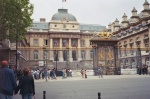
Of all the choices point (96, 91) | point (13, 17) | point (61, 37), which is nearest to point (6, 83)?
point (96, 91)

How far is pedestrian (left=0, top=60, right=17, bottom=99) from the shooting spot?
7782 mm

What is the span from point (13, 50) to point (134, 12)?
40.2m

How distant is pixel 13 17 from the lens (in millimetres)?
27891

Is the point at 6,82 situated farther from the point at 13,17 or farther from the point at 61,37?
the point at 61,37

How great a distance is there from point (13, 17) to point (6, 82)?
69.1ft

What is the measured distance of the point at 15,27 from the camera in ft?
94.7

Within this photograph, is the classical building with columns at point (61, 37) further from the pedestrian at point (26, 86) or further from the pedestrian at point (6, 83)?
the pedestrian at point (6, 83)

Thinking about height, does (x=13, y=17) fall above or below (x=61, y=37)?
below

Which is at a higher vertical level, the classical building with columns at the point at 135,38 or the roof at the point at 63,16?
the roof at the point at 63,16

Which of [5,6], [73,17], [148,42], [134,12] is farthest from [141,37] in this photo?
[5,6]

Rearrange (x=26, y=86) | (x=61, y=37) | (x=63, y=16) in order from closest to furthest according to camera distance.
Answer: (x=26, y=86)
(x=61, y=37)
(x=63, y=16)

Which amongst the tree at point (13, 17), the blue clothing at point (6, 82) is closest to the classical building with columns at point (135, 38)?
the tree at point (13, 17)

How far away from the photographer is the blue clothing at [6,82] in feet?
25.6

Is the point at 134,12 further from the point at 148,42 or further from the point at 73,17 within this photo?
the point at 73,17
